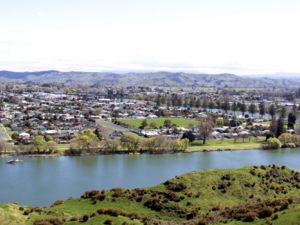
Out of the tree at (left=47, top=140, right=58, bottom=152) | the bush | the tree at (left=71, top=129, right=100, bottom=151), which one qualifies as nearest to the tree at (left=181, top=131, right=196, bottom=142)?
the bush

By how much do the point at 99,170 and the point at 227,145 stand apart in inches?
650

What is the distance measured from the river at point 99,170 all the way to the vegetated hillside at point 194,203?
28.6 ft

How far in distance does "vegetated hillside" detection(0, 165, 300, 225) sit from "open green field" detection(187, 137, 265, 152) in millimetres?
24235

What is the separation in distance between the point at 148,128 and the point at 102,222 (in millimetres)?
40738

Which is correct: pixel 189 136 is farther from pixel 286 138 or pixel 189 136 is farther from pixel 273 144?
pixel 286 138

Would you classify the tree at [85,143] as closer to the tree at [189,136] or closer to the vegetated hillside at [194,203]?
the tree at [189,136]

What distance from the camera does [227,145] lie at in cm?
4400

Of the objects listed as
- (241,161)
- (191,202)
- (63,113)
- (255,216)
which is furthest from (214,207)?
(63,113)

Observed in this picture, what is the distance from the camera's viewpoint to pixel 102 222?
10875 millimetres

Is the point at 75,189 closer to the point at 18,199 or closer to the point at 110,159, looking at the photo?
the point at 18,199

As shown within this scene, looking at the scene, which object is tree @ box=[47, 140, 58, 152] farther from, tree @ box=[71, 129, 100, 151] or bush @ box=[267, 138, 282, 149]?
bush @ box=[267, 138, 282, 149]

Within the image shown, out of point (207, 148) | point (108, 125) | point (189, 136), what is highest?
point (189, 136)

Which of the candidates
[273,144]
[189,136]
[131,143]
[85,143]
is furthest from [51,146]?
[273,144]

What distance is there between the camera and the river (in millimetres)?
25158
